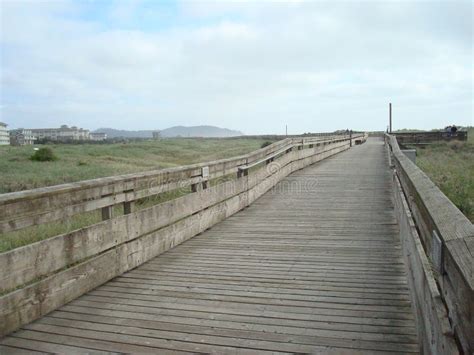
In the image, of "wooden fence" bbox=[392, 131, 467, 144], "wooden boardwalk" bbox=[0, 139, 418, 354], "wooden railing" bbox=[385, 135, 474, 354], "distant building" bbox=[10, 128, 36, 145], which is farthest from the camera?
"distant building" bbox=[10, 128, 36, 145]

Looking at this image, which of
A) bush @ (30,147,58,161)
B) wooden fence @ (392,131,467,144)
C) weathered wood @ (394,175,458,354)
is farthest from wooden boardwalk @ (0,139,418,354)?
wooden fence @ (392,131,467,144)

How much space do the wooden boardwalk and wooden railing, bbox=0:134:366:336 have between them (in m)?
0.15

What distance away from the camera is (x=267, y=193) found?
11.5 m

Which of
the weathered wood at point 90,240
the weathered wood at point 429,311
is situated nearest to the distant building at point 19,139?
the weathered wood at point 90,240

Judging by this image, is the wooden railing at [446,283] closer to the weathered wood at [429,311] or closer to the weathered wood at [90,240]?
the weathered wood at [429,311]

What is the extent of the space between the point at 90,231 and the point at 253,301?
1.78 m

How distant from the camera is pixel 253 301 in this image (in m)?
4.27

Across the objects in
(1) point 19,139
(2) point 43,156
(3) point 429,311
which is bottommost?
(2) point 43,156

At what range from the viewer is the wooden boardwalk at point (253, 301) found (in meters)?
3.43

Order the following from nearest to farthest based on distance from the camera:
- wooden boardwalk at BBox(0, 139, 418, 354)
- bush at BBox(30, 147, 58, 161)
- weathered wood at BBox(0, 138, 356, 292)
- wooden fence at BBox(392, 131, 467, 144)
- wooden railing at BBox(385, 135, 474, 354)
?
1. wooden railing at BBox(385, 135, 474, 354)
2. wooden boardwalk at BBox(0, 139, 418, 354)
3. weathered wood at BBox(0, 138, 356, 292)
4. bush at BBox(30, 147, 58, 161)
5. wooden fence at BBox(392, 131, 467, 144)

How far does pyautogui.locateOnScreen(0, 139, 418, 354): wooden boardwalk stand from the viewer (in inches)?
135

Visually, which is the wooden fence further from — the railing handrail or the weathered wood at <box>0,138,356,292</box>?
the railing handrail

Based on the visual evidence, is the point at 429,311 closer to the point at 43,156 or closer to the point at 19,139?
the point at 43,156

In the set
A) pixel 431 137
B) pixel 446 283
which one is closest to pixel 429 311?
pixel 446 283
